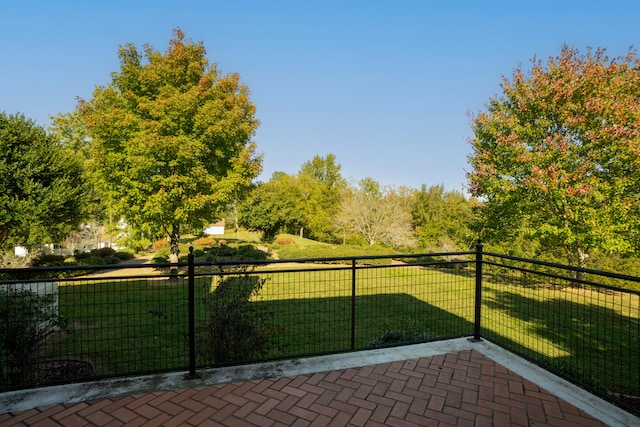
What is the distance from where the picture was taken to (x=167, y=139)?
10.5 m

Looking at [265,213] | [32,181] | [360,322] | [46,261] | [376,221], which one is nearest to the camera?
[360,322]

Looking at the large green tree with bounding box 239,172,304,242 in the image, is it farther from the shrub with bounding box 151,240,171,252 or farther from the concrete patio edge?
the concrete patio edge

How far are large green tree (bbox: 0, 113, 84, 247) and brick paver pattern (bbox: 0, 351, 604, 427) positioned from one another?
42.6ft

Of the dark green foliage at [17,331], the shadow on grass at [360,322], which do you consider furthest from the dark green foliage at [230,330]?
the dark green foliage at [17,331]

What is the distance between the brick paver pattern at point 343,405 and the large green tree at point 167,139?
362 inches

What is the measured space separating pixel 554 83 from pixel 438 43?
491 centimetres

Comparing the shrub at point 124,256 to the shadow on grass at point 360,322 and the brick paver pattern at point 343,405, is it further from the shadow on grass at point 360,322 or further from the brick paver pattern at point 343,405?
the brick paver pattern at point 343,405

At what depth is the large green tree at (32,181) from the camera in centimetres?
1192

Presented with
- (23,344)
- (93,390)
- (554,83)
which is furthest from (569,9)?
(23,344)

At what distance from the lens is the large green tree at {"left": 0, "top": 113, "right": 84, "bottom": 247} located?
39.1ft

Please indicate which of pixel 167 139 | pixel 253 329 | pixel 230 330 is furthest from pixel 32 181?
pixel 253 329

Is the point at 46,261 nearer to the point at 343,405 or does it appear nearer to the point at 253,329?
the point at 253,329

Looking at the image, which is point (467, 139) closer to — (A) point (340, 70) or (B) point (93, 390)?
(A) point (340, 70)

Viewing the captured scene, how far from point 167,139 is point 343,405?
33.5 ft
